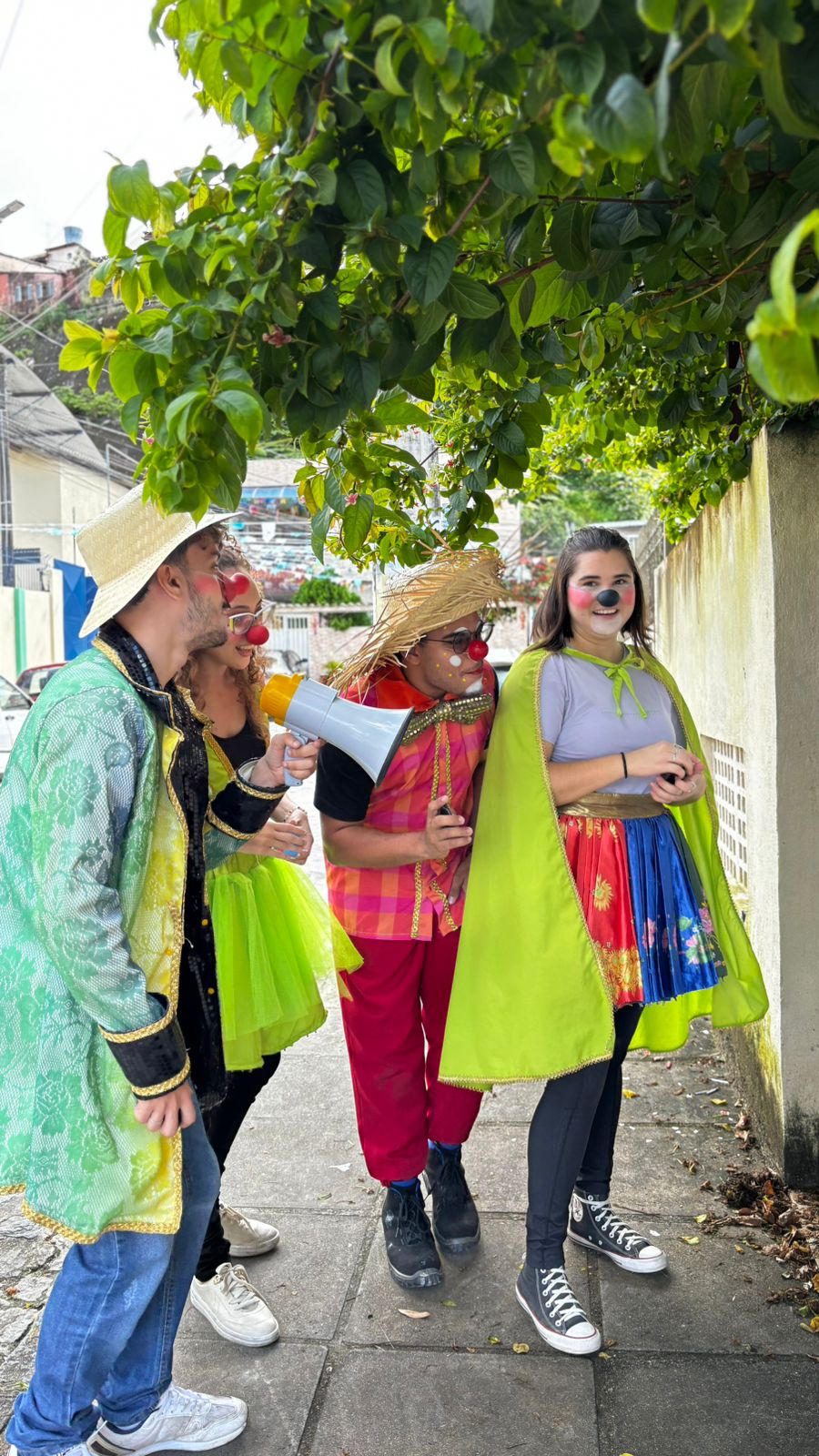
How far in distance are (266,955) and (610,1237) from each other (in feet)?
3.99

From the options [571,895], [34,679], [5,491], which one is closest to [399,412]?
[571,895]

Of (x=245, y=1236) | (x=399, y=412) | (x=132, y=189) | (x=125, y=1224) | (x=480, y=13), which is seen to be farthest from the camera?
(x=245, y=1236)

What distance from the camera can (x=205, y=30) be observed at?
160 centimetres

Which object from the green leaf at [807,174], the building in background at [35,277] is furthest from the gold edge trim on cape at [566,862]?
the building in background at [35,277]

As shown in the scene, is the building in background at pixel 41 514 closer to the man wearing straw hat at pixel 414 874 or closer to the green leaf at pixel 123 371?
the man wearing straw hat at pixel 414 874

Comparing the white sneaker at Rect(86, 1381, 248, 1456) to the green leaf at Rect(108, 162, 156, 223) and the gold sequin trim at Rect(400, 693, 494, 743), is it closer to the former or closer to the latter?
the gold sequin trim at Rect(400, 693, 494, 743)

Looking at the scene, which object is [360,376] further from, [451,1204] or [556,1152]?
[451,1204]

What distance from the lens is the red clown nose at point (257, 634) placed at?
2.83 meters

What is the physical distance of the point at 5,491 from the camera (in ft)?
88.4

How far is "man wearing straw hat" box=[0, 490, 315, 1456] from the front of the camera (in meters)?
2.18

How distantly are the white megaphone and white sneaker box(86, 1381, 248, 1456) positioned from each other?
4.63 ft

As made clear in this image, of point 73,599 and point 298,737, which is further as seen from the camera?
point 73,599

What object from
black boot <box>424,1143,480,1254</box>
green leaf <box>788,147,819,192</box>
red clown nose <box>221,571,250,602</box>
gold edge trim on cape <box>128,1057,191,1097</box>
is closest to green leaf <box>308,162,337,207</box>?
green leaf <box>788,147,819,192</box>

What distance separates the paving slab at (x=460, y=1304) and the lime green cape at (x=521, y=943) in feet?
1.97
